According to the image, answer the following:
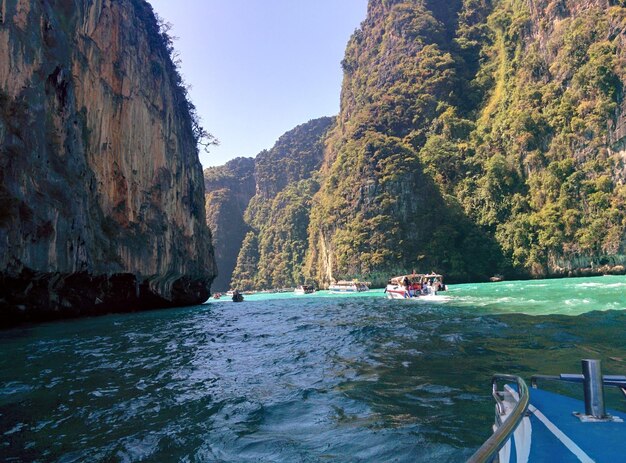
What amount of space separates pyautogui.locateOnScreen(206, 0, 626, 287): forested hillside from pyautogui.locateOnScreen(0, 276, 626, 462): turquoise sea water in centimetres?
5762

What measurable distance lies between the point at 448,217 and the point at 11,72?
74521 millimetres

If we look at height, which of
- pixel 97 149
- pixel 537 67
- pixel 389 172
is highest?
pixel 537 67

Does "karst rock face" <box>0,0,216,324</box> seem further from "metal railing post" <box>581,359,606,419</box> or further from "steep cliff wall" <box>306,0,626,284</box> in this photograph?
"steep cliff wall" <box>306,0,626,284</box>

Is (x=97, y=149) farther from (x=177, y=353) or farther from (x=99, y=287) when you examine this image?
(x=177, y=353)

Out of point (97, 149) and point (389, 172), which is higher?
point (389, 172)

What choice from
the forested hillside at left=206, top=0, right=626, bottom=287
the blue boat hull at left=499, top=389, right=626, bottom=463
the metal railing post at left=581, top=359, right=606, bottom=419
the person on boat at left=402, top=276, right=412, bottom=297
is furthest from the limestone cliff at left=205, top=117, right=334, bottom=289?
the metal railing post at left=581, top=359, right=606, bottom=419

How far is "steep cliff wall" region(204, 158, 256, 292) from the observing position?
168875 mm

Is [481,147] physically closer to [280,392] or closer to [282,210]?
[282,210]

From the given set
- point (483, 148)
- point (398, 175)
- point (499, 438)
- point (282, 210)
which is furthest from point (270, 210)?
point (499, 438)

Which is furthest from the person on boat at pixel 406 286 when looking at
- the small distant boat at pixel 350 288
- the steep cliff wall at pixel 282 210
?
the steep cliff wall at pixel 282 210

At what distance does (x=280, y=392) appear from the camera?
276 inches

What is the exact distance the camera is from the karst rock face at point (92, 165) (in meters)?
17.8

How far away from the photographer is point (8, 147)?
16.8 metres

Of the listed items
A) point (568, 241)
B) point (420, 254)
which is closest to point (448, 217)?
point (420, 254)
